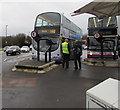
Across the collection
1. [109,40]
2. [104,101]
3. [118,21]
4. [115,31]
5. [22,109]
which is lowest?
[22,109]

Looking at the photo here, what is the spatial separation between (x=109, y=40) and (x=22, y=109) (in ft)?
29.5

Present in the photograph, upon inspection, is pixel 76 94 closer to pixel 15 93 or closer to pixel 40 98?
pixel 40 98

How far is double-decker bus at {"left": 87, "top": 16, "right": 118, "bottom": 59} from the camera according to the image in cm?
1023

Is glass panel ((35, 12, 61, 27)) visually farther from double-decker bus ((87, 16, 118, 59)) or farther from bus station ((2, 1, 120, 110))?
double-decker bus ((87, 16, 118, 59))

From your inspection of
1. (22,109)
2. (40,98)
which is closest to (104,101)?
(22,109)

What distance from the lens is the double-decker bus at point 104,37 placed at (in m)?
10.2

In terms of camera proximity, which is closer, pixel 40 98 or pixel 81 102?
pixel 81 102

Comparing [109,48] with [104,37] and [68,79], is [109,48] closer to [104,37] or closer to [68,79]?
[104,37]

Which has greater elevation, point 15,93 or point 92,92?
point 92,92

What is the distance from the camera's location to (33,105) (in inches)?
138

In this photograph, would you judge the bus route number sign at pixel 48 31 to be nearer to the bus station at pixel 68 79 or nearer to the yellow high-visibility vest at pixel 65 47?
the bus station at pixel 68 79

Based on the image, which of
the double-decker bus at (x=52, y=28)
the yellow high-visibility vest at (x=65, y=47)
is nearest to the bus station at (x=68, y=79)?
the double-decker bus at (x=52, y=28)

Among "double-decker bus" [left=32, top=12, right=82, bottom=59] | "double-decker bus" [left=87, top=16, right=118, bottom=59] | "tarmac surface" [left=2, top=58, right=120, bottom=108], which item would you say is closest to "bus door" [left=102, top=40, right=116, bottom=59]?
"double-decker bus" [left=87, top=16, right=118, bottom=59]

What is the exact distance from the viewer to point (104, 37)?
10375 millimetres
